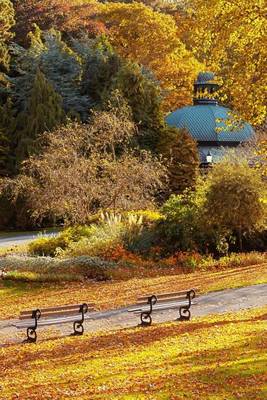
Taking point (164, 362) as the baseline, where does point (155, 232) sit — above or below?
above

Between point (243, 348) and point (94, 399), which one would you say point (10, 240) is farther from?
point (94, 399)

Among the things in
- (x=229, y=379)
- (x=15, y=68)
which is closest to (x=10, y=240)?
(x=15, y=68)

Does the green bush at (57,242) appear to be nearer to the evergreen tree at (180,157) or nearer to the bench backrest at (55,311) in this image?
the bench backrest at (55,311)

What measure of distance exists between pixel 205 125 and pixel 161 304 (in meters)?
34.6

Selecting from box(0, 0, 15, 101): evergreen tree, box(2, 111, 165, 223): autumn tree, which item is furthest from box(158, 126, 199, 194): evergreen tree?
box(2, 111, 165, 223): autumn tree

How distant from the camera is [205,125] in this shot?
157 ft

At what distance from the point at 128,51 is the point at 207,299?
42.6 m

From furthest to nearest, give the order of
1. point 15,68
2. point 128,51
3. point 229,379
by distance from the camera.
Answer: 1. point 128,51
2. point 15,68
3. point 229,379

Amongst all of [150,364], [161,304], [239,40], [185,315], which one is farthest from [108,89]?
[150,364]

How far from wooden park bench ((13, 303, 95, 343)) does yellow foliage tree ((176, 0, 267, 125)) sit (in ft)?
17.6

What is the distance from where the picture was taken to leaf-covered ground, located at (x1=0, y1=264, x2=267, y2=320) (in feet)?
55.9

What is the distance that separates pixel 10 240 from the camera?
34.0m

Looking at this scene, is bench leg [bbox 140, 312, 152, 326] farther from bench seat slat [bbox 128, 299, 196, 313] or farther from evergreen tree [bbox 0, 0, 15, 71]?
evergreen tree [bbox 0, 0, 15, 71]

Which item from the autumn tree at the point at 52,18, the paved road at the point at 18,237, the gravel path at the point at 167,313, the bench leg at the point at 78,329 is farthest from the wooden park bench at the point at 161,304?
the autumn tree at the point at 52,18
